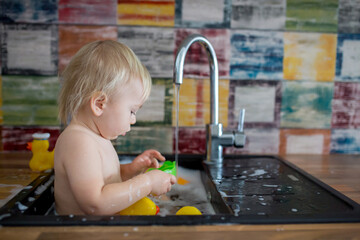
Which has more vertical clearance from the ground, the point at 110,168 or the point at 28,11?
the point at 28,11

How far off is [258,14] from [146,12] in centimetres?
48

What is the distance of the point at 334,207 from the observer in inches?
31.9

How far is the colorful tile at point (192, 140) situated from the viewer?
1432 mm

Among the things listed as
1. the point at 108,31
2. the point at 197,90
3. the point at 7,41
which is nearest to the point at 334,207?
the point at 197,90

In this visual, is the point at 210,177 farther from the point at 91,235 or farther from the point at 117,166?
the point at 91,235

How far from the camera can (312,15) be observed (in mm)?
1428

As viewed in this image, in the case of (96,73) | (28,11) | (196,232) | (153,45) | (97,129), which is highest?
(28,11)

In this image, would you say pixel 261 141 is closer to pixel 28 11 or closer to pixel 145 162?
pixel 145 162

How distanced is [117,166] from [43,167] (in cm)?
29

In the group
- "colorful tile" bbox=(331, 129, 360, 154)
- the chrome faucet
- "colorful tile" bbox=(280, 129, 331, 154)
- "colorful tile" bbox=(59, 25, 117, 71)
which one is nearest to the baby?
the chrome faucet

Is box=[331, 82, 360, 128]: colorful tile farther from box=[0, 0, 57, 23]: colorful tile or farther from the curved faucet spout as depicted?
box=[0, 0, 57, 23]: colorful tile

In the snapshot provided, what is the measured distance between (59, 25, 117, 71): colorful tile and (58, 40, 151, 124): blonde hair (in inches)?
19.1

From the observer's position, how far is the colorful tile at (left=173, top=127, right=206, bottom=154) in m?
1.43

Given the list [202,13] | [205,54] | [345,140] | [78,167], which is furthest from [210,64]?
[345,140]
